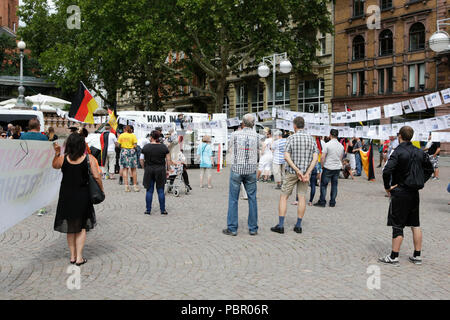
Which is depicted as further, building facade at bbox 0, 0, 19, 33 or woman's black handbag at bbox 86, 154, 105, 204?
building facade at bbox 0, 0, 19, 33

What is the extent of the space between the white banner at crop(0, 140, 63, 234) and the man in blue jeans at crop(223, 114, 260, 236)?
289 cm

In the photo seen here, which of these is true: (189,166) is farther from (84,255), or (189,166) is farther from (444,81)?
(444,81)

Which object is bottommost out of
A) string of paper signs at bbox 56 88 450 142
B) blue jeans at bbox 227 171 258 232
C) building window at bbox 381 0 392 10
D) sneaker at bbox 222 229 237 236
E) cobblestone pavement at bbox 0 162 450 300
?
cobblestone pavement at bbox 0 162 450 300

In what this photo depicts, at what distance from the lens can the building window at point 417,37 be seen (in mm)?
31688

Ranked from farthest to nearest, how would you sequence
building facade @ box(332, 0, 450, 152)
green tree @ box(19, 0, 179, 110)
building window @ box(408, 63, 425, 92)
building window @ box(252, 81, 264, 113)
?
1. building window @ box(252, 81, 264, 113)
2. building window @ box(408, 63, 425, 92)
3. building facade @ box(332, 0, 450, 152)
4. green tree @ box(19, 0, 179, 110)

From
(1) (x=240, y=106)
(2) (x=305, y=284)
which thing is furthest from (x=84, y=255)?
(1) (x=240, y=106)

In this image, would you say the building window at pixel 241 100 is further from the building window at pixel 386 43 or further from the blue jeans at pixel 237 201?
the blue jeans at pixel 237 201

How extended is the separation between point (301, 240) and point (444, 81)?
27072 millimetres

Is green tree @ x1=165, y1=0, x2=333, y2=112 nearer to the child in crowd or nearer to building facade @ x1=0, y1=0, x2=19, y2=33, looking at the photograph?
the child in crowd

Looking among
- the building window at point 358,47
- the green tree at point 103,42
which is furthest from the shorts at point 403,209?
the building window at point 358,47

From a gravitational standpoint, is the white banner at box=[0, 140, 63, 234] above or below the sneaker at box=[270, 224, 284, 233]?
above

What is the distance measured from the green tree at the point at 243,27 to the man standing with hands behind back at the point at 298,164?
70.3 feet

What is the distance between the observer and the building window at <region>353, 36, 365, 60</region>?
35.8m

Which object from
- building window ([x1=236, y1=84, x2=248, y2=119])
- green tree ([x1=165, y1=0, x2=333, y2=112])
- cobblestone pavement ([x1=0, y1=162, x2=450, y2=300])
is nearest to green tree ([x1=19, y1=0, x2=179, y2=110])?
green tree ([x1=165, y1=0, x2=333, y2=112])
